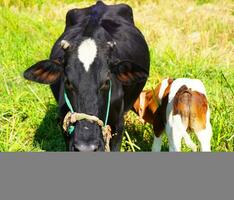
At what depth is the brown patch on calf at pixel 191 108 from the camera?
3.54 meters

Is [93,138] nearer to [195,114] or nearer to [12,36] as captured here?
[195,114]

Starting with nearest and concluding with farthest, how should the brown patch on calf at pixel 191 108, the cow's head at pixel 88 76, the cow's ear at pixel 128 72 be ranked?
1. the cow's head at pixel 88 76
2. the cow's ear at pixel 128 72
3. the brown patch on calf at pixel 191 108

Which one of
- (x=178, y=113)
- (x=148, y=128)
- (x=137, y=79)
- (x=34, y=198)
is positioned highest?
(x=34, y=198)

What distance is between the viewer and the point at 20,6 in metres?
9.71

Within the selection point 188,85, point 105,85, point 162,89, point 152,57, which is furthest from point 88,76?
point 152,57

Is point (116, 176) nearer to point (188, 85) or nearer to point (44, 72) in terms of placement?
point (44, 72)

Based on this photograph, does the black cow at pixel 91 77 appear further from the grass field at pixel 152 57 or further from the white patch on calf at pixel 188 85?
the grass field at pixel 152 57

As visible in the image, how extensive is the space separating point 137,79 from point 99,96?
0.50 m

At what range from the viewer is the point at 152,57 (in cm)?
611

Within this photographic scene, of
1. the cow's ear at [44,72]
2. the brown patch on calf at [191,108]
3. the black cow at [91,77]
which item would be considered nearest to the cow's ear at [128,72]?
the black cow at [91,77]

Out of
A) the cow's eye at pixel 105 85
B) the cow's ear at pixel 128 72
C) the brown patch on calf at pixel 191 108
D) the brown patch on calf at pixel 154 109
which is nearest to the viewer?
the cow's eye at pixel 105 85

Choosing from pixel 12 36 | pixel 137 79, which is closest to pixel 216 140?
pixel 137 79

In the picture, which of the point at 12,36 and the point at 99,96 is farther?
the point at 12,36

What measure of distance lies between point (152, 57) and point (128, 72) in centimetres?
298
